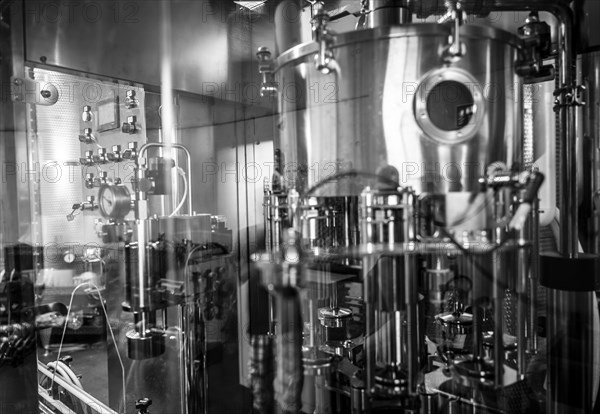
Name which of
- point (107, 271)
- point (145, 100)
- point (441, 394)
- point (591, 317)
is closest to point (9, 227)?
point (107, 271)

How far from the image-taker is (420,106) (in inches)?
32.9

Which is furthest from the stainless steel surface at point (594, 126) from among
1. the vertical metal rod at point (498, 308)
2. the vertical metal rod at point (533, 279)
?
the vertical metal rod at point (498, 308)

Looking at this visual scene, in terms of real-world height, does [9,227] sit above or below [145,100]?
below

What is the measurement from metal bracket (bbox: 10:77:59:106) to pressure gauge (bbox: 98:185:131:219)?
1.35 ft

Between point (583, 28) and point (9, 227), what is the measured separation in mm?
1970

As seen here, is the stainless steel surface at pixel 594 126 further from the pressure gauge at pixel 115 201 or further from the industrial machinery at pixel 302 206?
the pressure gauge at pixel 115 201

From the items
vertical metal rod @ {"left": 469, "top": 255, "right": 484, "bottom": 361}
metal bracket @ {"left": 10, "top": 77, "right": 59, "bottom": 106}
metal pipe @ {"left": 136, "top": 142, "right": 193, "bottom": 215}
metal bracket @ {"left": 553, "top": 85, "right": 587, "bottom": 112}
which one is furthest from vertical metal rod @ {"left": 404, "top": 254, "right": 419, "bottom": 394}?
metal bracket @ {"left": 10, "top": 77, "right": 59, "bottom": 106}

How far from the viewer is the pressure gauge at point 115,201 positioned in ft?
3.81

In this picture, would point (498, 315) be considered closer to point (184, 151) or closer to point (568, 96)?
point (568, 96)

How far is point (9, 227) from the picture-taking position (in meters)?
1.54

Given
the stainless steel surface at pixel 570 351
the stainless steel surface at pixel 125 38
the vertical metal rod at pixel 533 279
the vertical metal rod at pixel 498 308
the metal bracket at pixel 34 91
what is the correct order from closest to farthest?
the vertical metal rod at pixel 498 308 → the vertical metal rod at pixel 533 279 → the stainless steel surface at pixel 570 351 → the stainless steel surface at pixel 125 38 → the metal bracket at pixel 34 91

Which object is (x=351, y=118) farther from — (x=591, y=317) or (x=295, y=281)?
(x=591, y=317)

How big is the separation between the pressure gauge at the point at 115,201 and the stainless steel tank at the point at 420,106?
0.60 metres

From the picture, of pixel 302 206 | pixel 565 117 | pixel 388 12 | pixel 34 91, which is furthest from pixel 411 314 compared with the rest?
pixel 34 91
